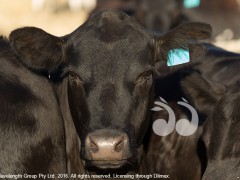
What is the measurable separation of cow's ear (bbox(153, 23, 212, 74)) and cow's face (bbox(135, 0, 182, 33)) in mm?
7795

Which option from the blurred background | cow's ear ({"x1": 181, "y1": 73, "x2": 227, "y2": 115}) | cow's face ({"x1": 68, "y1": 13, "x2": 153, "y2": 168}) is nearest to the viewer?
cow's face ({"x1": 68, "y1": 13, "x2": 153, "y2": 168})

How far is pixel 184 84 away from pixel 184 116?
1.92 feet

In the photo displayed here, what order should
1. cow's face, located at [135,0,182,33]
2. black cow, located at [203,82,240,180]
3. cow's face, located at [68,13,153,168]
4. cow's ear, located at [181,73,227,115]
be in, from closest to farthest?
black cow, located at [203,82,240,180] → cow's face, located at [68,13,153,168] → cow's ear, located at [181,73,227,115] → cow's face, located at [135,0,182,33]

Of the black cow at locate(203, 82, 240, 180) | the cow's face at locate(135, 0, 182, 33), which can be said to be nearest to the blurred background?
the cow's face at locate(135, 0, 182, 33)

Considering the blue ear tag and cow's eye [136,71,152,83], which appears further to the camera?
the blue ear tag

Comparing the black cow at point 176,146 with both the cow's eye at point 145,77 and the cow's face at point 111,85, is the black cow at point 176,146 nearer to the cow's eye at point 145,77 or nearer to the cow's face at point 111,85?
the cow's eye at point 145,77

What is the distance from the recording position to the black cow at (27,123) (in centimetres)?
631

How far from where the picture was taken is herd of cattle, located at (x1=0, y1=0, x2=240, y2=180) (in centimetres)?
611

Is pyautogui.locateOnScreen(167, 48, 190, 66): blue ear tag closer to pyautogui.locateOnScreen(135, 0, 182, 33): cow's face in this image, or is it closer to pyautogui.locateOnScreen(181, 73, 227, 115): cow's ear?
pyautogui.locateOnScreen(181, 73, 227, 115): cow's ear

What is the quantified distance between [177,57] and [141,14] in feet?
27.2

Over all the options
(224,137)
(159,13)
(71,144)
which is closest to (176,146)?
(71,144)

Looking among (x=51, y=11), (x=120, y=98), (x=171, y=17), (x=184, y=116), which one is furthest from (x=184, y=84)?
(x=51, y=11)

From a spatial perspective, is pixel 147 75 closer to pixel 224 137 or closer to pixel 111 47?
pixel 111 47

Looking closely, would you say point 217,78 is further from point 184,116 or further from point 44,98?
point 44,98
